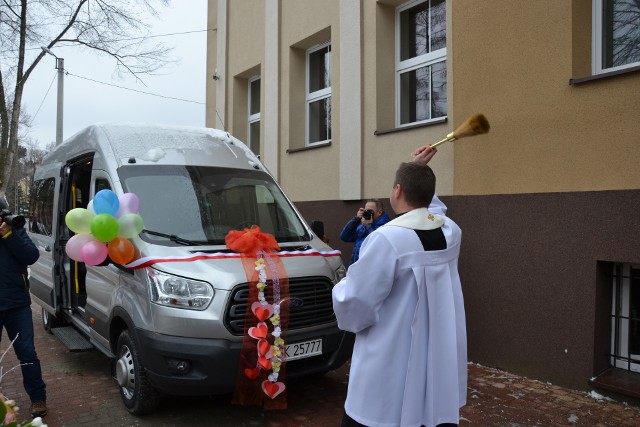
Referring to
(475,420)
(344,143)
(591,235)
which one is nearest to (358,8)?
(344,143)

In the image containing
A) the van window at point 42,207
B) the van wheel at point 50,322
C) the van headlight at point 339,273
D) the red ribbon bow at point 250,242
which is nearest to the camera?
the red ribbon bow at point 250,242

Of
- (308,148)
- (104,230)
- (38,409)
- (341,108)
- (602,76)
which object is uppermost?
(341,108)

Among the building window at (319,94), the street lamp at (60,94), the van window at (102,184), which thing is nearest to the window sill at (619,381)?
the van window at (102,184)

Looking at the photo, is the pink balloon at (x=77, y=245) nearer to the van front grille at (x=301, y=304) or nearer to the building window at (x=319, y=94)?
the van front grille at (x=301, y=304)

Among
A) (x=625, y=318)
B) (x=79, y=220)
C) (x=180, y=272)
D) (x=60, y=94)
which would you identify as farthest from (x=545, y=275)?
(x=60, y=94)

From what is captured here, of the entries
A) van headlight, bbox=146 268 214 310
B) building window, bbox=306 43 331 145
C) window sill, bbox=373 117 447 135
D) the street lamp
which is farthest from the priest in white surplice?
the street lamp

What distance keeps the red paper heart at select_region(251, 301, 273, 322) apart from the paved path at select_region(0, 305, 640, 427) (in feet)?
3.12

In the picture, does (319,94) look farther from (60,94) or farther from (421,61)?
(60,94)

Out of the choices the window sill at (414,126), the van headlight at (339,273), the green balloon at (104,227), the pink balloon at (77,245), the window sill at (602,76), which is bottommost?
the van headlight at (339,273)

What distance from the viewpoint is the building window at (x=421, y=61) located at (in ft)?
22.4

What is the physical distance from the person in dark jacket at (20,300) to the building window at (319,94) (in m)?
5.58

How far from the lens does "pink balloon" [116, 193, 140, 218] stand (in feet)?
13.6

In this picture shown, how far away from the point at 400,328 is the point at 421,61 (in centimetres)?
540

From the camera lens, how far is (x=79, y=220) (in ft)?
13.1
